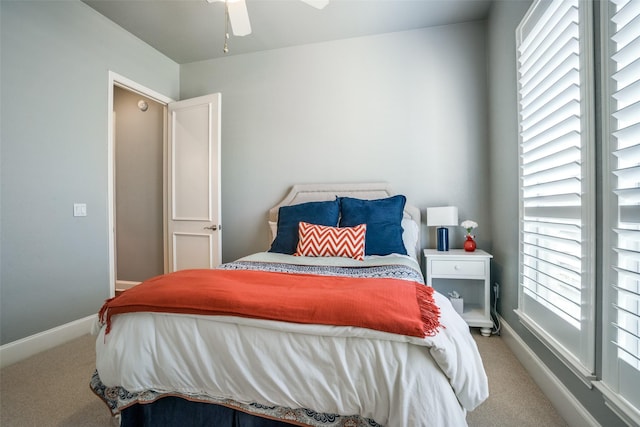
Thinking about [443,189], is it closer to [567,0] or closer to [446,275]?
[446,275]

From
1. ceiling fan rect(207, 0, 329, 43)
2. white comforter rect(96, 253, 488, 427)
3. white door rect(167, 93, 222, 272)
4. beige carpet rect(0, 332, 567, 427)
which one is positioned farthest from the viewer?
white door rect(167, 93, 222, 272)

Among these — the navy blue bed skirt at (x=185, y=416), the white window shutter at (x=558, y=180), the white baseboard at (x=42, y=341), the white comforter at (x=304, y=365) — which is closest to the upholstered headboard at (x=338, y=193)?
the white window shutter at (x=558, y=180)

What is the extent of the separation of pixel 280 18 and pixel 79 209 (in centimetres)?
247

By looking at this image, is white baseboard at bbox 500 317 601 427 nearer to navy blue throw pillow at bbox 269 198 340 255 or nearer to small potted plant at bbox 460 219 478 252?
small potted plant at bbox 460 219 478 252

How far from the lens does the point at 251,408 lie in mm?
1087

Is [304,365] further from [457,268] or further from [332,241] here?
[457,268]

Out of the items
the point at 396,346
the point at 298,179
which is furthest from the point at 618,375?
the point at 298,179

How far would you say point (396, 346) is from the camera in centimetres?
94

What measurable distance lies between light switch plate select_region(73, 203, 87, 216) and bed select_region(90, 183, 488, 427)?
1.60m

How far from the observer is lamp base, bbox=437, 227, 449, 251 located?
2.52 meters

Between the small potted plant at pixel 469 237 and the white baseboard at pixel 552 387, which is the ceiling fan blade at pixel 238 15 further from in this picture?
the white baseboard at pixel 552 387

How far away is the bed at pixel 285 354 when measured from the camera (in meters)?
0.91

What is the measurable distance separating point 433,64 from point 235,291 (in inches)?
110

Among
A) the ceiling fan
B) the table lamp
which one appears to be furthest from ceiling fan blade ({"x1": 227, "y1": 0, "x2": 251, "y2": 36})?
the table lamp
